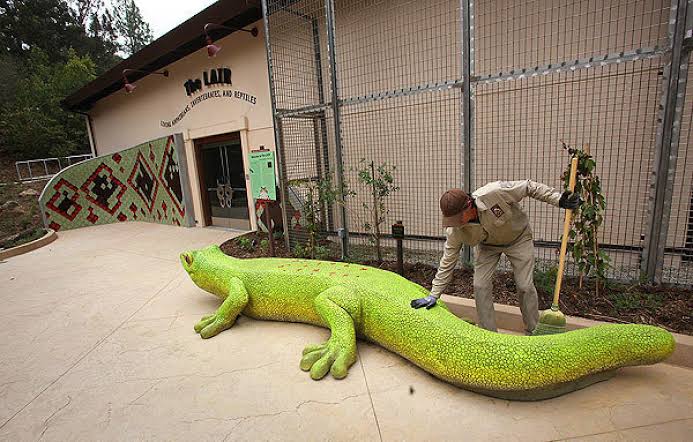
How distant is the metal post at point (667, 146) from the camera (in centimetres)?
272

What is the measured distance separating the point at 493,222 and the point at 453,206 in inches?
16.1

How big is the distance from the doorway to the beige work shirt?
5859 millimetres

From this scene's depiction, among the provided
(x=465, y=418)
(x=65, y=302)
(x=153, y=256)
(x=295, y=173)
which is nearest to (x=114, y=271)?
(x=153, y=256)

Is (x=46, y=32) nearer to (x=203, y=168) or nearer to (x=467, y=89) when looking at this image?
(x=203, y=168)

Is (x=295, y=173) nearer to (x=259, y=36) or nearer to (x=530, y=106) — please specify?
(x=259, y=36)

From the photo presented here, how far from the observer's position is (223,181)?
806cm

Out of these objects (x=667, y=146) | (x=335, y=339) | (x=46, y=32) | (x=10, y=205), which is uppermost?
(x=46, y=32)

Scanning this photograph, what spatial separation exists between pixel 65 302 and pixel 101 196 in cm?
729

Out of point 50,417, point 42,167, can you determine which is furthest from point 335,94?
point 42,167

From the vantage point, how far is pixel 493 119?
424cm

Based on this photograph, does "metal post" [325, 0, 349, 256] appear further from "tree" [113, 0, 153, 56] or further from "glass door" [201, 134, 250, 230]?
"tree" [113, 0, 153, 56]

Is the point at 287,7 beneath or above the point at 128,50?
beneath

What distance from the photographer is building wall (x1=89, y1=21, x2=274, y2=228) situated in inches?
264

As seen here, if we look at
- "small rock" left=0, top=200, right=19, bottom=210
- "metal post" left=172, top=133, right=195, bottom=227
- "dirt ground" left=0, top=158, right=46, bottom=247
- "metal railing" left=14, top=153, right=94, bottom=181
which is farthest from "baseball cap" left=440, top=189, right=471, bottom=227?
"metal railing" left=14, top=153, right=94, bottom=181
